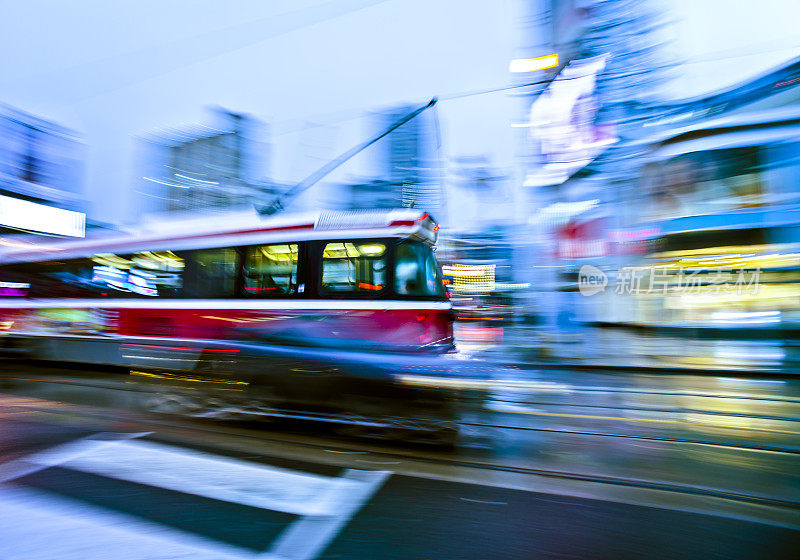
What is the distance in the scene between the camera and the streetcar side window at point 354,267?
596 centimetres

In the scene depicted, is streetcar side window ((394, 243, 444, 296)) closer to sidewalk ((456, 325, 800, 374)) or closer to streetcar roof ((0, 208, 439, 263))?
streetcar roof ((0, 208, 439, 263))

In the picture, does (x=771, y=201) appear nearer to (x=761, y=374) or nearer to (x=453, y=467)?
(x=761, y=374)

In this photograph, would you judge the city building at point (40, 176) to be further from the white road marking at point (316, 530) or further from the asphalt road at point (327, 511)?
the white road marking at point (316, 530)

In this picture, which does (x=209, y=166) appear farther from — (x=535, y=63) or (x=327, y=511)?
(x=327, y=511)

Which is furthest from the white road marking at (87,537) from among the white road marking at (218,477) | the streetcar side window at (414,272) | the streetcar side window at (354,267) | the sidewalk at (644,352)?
the sidewalk at (644,352)

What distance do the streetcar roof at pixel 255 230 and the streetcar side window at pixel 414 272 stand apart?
0.59 feet

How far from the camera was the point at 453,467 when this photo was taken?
12.7ft

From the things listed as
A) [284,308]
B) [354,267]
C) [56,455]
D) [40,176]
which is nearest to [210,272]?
[284,308]

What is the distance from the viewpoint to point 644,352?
1194 cm

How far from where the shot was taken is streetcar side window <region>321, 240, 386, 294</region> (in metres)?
5.96

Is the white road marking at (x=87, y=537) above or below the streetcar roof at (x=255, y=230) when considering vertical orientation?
below

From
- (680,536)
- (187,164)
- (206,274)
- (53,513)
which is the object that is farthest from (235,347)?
(187,164)

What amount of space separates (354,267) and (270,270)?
1278mm

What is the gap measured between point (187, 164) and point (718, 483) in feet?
186
